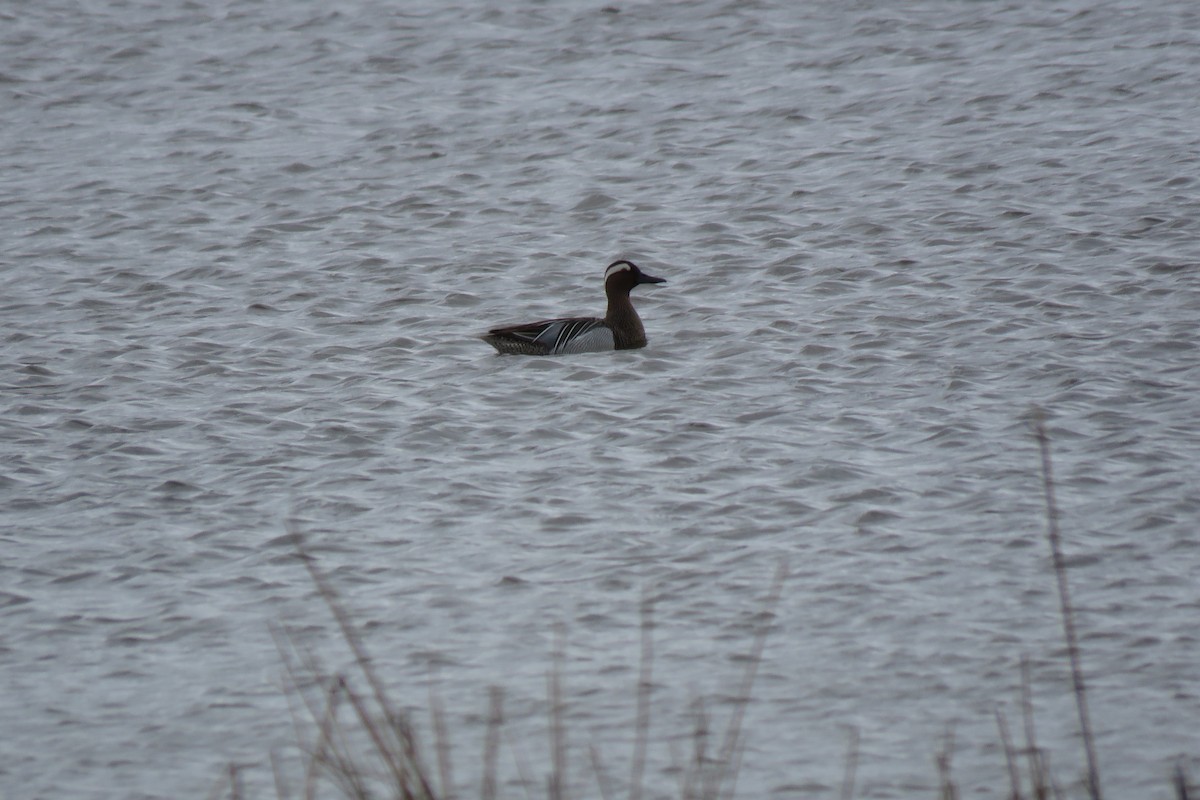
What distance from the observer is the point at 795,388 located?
11.4 meters

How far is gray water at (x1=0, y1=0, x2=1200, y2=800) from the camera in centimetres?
739

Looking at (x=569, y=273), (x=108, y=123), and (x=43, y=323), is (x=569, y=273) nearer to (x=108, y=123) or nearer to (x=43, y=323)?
(x=43, y=323)

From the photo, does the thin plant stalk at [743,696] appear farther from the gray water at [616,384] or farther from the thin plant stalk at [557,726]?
the thin plant stalk at [557,726]

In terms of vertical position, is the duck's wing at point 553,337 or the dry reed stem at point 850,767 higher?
the dry reed stem at point 850,767

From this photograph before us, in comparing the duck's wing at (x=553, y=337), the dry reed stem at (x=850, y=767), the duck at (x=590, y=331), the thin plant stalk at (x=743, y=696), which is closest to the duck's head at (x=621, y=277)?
the duck at (x=590, y=331)

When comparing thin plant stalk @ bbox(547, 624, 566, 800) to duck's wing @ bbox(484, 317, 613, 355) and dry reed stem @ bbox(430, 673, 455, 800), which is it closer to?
dry reed stem @ bbox(430, 673, 455, 800)

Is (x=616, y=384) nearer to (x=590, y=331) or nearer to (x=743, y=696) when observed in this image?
(x=590, y=331)

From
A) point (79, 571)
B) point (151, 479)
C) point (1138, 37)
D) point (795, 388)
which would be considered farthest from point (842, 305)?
point (1138, 37)

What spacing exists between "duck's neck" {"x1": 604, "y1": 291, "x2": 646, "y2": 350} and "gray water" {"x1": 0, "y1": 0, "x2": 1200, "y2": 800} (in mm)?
334

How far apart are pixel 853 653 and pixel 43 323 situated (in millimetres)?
8352

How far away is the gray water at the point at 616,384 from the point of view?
7.39 m

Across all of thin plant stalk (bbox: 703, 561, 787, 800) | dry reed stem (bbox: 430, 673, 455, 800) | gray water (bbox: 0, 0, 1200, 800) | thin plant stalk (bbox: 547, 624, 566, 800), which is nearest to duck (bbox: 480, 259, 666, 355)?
gray water (bbox: 0, 0, 1200, 800)

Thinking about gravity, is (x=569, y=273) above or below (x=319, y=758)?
below

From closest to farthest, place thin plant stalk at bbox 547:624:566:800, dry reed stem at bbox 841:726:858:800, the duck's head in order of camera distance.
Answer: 1. thin plant stalk at bbox 547:624:566:800
2. dry reed stem at bbox 841:726:858:800
3. the duck's head
